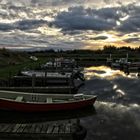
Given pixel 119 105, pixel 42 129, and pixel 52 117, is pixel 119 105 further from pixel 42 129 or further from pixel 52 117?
pixel 42 129

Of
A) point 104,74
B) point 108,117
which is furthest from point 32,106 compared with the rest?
point 104,74

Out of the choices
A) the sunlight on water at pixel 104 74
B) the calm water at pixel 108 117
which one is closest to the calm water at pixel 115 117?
the calm water at pixel 108 117

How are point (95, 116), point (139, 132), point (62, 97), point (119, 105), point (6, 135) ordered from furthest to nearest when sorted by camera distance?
point (119, 105) < point (62, 97) < point (95, 116) < point (139, 132) < point (6, 135)

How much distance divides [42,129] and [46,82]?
3067cm

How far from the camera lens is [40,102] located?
1241 inches

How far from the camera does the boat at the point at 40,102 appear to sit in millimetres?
30922

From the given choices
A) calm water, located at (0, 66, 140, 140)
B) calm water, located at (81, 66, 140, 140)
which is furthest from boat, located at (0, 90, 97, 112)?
calm water, located at (81, 66, 140, 140)

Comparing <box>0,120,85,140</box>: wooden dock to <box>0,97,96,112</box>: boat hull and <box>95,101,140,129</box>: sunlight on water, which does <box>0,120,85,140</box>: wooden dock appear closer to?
<box>0,97,96,112</box>: boat hull

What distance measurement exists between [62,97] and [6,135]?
1271 centimetres

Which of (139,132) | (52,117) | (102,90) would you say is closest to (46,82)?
(102,90)

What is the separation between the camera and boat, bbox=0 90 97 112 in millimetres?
30922

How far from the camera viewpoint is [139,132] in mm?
26266

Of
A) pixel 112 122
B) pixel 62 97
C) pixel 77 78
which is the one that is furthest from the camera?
pixel 77 78

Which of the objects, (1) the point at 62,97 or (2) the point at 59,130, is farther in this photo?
(1) the point at 62,97
